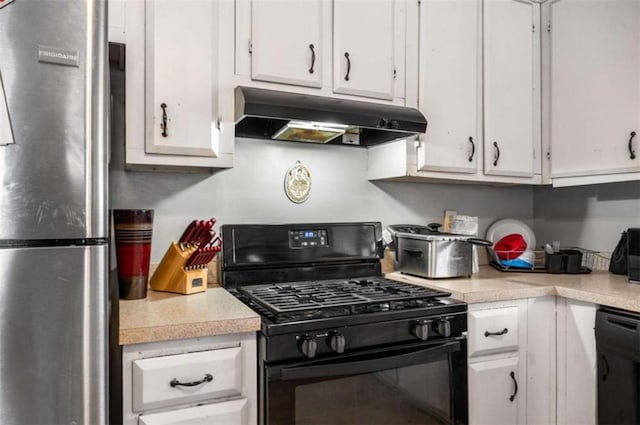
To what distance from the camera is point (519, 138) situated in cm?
207

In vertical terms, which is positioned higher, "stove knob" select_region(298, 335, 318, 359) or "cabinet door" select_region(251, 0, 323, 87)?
"cabinet door" select_region(251, 0, 323, 87)

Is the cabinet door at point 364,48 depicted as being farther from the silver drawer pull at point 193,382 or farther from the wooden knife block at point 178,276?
the silver drawer pull at point 193,382

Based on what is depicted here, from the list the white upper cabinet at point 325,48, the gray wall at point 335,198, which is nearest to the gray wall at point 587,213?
the gray wall at point 335,198

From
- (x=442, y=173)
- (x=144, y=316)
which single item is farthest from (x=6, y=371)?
(x=442, y=173)

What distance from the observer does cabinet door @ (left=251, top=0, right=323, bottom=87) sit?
5.11ft

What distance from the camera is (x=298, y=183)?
6.37 ft

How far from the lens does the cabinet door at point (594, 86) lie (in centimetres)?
180

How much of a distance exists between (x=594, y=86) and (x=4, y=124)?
2234mm

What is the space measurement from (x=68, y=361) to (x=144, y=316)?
0.29 metres

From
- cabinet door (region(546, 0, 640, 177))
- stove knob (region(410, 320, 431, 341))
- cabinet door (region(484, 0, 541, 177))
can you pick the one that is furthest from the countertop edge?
cabinet door (region(546, 0, 640, 177))

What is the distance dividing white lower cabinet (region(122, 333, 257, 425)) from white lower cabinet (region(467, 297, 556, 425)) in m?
0.84

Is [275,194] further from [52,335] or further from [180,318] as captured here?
[52,335]

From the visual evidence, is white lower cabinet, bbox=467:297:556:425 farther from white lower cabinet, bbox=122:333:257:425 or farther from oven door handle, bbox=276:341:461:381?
white lower cabinet, bbox=122:333:257:425

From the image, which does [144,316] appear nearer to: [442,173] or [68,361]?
[68,361]
